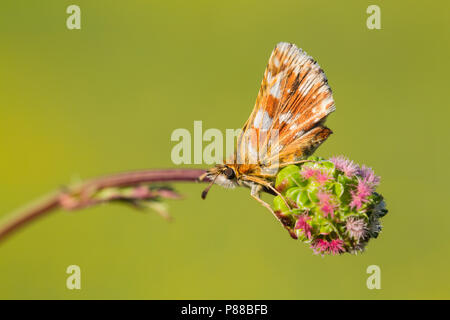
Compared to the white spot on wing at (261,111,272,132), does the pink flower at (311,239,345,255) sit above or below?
below

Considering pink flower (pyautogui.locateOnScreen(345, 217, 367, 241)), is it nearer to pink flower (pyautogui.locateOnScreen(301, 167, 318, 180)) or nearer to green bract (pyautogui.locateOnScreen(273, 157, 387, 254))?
green bract (pyautogui.locateOnScreen(273, 157, 387, 254))

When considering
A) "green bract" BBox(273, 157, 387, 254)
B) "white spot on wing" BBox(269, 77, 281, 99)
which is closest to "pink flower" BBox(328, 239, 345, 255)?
"green bract" BBox(273, 157, 387, 254)

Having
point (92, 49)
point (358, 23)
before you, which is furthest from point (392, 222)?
point (92, 49)

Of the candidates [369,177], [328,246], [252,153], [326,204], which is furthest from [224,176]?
[369,177]

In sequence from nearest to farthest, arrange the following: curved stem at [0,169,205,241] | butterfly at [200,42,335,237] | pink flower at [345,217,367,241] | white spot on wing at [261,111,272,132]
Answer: curved stem at [0,169,205,241] → pink flower at [345,217,367,241] → butterfly at [200,42,335,237] → white spot on wing at [261,111,272,132]

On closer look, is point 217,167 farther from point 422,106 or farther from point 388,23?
point 388,23

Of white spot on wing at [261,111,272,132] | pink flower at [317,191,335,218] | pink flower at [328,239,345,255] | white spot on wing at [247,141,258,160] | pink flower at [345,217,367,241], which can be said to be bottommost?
pink flower at [328,239,345,255]
